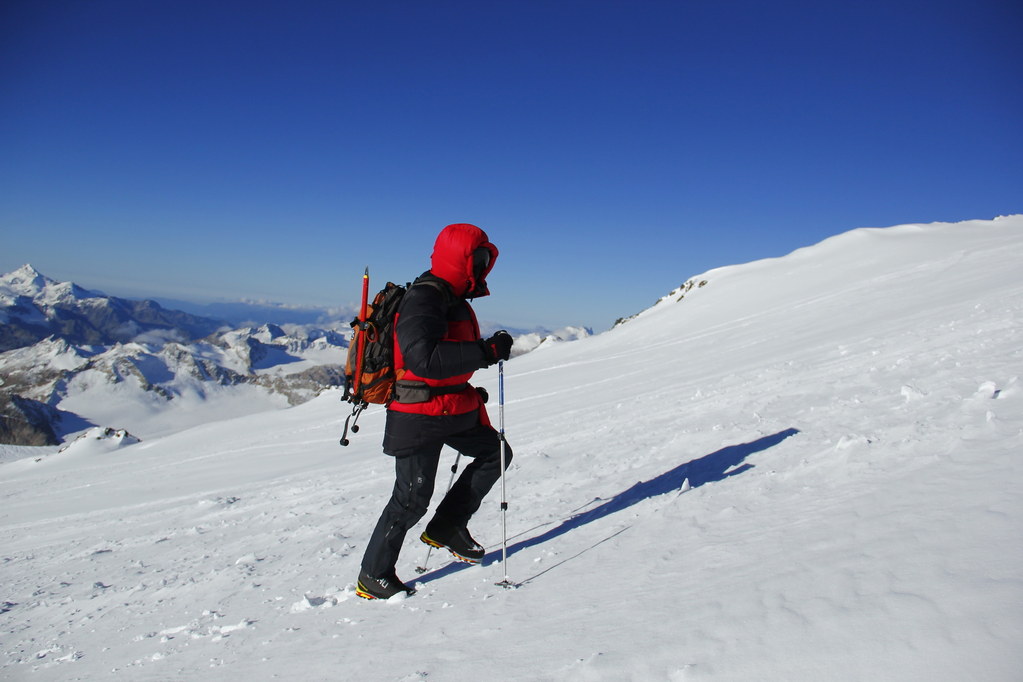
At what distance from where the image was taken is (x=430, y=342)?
13.9 ft

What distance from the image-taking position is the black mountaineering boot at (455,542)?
5.06m

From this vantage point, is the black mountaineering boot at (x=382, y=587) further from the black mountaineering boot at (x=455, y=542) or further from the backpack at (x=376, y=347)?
the backpack at (x=376, y=347)

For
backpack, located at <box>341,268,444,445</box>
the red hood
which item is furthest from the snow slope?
the red hood

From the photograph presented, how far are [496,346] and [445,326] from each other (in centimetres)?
42

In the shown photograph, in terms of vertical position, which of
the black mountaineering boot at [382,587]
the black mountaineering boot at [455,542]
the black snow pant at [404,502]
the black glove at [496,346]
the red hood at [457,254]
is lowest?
the black mountaineering boot at [382,587]

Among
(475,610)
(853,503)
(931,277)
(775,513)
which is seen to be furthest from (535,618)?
(931,277)

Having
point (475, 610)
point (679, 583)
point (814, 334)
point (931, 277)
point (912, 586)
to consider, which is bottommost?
point (475, 610)

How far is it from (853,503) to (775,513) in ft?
1.76

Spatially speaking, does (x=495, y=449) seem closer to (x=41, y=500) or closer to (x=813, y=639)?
(x=813, y=639)

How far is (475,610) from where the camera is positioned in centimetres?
398

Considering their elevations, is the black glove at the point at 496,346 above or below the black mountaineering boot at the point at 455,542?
above

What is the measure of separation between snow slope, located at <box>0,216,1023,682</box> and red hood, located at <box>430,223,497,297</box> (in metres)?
2.31

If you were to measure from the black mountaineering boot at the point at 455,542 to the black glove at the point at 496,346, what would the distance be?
1.66m

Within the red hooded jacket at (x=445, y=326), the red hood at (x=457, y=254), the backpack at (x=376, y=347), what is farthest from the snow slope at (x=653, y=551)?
the red hood at (x=457, y=254)
